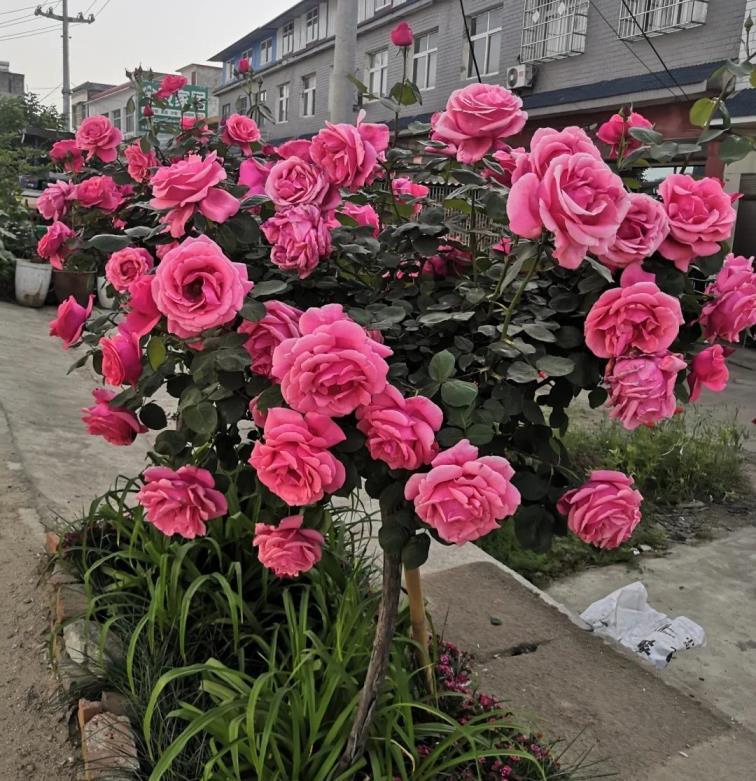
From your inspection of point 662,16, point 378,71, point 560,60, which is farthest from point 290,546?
point 378,71

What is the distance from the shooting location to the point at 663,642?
3.09 metres

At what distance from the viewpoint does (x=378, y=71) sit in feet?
70.8

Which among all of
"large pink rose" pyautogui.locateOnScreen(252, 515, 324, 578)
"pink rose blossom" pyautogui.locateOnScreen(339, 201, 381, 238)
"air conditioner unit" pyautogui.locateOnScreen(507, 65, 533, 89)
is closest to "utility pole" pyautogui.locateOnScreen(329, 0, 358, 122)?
"pink rose blossom" pyautogui.locateOnScreen(339, 201, 381, 238)

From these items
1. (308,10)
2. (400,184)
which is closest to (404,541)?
(400,184)

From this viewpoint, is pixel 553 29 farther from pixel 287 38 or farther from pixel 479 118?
pixel 287 38

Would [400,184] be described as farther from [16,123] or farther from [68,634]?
[16,123]

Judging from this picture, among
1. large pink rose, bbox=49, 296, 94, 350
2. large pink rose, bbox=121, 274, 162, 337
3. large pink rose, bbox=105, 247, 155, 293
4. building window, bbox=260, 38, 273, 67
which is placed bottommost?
large pink rose, bbox=49, 296, 94, 350

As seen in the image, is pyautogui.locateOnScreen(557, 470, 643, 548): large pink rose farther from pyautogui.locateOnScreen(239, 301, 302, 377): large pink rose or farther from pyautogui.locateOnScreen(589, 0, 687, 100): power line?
pyautogui.locateOnScreen(589, 0, 687, 100): power line

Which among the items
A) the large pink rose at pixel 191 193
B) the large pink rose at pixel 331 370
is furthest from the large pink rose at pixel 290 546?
the large pink rose at pixel 191 193

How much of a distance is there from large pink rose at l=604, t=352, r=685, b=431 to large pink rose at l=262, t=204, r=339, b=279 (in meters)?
0.57

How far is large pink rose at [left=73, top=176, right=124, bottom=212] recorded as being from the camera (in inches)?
84.9

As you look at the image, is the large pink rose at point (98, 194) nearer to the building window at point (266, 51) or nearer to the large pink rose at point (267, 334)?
the large pink rose at point (267, 334)

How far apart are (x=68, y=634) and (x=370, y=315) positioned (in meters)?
1.62

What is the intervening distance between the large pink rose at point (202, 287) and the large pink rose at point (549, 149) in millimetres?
479
